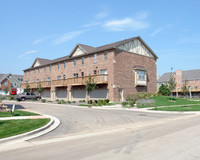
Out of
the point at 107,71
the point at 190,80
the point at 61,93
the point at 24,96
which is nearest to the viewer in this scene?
the point at 107,71

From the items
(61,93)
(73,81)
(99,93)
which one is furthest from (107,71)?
(61,93)

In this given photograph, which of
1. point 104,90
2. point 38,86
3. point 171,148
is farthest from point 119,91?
point 171,148

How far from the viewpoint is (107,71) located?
32.5 metres

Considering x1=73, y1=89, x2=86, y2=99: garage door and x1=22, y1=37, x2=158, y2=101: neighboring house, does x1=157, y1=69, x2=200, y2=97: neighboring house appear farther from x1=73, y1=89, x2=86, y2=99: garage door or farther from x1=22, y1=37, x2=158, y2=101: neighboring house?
x1=73, y1=89, x2=86, y2=99: garage door

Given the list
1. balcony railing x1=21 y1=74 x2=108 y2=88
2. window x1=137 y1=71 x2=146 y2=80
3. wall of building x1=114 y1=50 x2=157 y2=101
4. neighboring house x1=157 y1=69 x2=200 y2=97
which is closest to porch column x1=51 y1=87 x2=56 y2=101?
balcony railing x1=21 y1=74 x2=108 y2=88

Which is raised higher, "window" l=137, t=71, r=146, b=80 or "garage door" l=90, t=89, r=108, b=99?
"window" l=137, t=71, r=146, b=80

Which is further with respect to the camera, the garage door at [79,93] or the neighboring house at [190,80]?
the neighboring house at [190,80]

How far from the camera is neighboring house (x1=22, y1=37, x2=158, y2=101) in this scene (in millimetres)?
31891

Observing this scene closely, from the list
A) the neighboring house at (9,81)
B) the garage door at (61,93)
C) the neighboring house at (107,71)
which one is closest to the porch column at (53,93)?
the neighboring house at (107,71)

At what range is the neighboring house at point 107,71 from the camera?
31891mm

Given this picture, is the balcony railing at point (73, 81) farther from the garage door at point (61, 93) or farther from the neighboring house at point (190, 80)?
the neighboring house at point (190, 80)

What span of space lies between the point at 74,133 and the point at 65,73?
109 feet

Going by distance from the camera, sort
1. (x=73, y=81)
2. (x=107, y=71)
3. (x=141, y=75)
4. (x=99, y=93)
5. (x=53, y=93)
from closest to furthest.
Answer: (x=107, y=71), (x=99, y=93), (x=73, y=81), (x=141, y=75), (x=53, y=93)

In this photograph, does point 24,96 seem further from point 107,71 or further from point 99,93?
point 107,71
